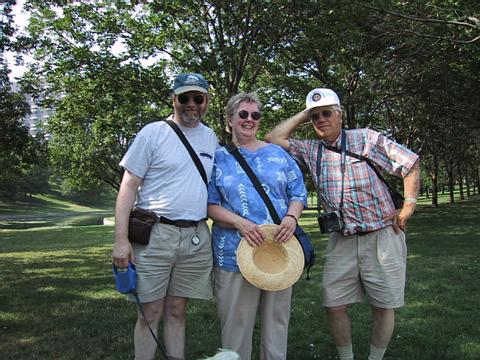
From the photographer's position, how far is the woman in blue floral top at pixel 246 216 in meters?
3.27

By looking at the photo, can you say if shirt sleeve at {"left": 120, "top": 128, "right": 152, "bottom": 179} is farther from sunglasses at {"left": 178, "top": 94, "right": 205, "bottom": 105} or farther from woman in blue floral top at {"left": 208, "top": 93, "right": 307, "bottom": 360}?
woman in blue floral top at {"left": 208, "top": 93, "right": 307, "bottom": 360}

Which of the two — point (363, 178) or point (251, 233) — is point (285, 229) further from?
point (363, 178)

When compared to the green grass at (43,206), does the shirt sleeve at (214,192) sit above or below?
above

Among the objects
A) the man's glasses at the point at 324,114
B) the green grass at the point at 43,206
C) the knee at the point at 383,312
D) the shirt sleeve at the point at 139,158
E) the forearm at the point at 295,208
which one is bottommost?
the green grass at the point at 43,206

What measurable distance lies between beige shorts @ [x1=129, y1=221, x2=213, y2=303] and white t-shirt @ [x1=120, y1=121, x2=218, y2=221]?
0.15 meters

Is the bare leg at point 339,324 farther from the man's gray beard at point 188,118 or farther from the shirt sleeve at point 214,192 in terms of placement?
the man's gray beard at point 188,118

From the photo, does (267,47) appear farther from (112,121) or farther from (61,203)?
(61,203)

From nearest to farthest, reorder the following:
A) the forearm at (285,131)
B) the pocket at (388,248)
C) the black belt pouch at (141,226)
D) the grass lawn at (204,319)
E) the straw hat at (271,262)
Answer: the straw hat at (271,262) < the black belt pouch at (141,226) < the pocket at (388,248) < the forearm at (285,131) < the grass lawn at (204,319)

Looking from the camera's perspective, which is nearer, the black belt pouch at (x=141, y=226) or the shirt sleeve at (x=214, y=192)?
the black belt pouch at (x=141, y=226)

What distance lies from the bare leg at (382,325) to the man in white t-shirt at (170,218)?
1.49 m

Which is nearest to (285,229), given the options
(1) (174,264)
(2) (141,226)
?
(1) (174,264)

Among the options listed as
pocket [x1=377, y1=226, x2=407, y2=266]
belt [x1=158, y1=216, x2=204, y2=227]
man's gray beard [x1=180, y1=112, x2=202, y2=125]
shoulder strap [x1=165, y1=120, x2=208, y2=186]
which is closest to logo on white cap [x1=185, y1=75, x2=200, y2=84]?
man's gray beard [x1=180, y1=112, x2=202, y2=125]

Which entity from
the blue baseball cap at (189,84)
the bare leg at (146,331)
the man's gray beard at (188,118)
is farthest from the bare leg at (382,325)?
the blue baseball cap at (189,84)

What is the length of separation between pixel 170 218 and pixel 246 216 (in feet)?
1.91
